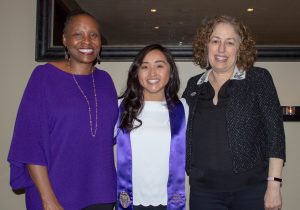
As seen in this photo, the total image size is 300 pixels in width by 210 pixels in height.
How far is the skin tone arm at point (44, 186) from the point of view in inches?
67.1

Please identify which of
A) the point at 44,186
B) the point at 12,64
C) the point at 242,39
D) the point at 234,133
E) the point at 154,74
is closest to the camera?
the point at 44,186

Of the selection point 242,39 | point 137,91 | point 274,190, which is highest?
point 242,39

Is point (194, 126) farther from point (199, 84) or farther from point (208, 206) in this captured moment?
point (208, 206)

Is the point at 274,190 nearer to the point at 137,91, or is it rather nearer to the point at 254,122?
the point at 254,122

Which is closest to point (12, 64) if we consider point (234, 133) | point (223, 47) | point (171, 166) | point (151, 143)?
point (151, 143)

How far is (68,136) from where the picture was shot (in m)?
1.75

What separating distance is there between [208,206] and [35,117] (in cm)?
99

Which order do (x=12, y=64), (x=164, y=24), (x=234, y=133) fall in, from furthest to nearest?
(x=12, y=64) < (x=164, y=24) < (x=234, y=133)

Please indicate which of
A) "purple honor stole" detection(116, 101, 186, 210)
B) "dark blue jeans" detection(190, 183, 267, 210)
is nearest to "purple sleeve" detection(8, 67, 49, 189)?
"purple honor stole" detection(116, 101, 186, 210)

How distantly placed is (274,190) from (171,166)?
1.84ft

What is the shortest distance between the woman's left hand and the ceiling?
91 centimetres

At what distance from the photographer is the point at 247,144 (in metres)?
1.86

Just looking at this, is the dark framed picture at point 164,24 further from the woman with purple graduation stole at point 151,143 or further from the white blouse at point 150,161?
the white blouse at point 150,161

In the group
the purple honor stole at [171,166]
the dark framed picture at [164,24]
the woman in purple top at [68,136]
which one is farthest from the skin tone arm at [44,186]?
the dark framed picture at [164,24]
